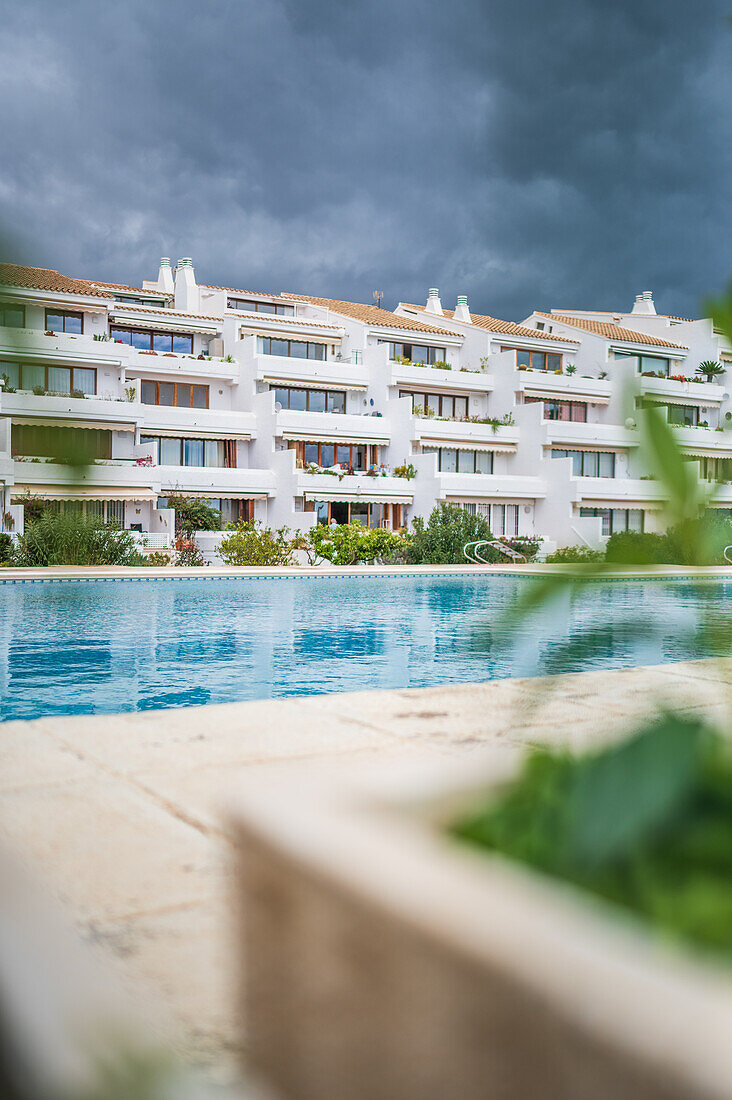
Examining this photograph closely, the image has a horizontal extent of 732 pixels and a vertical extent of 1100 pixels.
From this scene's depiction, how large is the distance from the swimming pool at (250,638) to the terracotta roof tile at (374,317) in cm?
2405

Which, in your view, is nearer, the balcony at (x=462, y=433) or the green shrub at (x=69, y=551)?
the green shrub at (x=69, y=551)

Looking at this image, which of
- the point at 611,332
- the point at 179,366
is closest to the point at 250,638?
the point at 179,366

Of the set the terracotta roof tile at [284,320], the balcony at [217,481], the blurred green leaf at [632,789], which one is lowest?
the blurred green leaf at [632,789]

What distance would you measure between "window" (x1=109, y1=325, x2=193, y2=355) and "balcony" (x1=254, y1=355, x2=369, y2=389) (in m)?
3.47

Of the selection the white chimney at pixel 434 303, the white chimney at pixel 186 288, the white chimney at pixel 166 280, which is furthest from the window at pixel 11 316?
the white chimney at pixel 434 303

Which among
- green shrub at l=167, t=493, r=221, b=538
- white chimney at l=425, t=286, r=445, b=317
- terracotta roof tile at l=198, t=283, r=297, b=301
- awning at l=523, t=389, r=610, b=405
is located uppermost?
white chimney at l=425, t=286, r=445, b=317

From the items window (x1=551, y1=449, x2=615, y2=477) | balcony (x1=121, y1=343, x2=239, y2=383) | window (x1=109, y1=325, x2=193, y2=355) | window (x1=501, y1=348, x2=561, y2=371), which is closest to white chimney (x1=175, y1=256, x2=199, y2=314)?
window (x1=109, y1=325, x2=193, y2=355)

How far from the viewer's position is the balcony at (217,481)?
32.0m

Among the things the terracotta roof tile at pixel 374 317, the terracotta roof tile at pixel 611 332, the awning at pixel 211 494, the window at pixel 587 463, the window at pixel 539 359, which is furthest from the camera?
the terracotta roof tile at pixel 611 332

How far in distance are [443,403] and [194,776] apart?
122ft

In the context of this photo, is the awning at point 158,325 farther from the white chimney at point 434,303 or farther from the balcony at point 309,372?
the white chimney at point 434,303

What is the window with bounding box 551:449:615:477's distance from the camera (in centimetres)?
3967

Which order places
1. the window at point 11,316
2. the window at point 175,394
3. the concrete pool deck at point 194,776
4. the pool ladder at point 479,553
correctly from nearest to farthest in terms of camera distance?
the window at point 11,316, the concrete pool deck at point 194,776, the pool ladder at point 479,553, the window at point 175,394

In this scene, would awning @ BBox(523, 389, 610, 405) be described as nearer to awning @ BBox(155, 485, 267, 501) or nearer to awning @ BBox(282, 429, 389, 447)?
awning @ BBox(282, 429, 389, 447)
